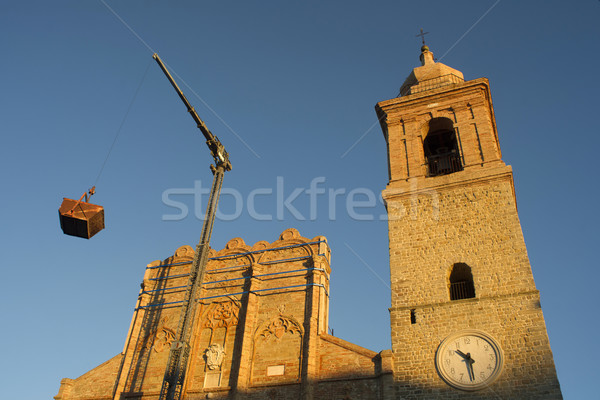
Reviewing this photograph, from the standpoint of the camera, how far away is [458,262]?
17703mm

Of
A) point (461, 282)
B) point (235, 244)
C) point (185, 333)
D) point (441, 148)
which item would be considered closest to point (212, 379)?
point (185, 333)

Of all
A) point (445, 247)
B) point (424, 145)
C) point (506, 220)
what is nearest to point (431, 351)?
point (445, 247)

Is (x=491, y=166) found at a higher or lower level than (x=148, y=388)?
higher

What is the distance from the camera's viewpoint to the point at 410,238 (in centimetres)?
1900

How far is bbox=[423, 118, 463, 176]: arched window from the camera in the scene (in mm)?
21391

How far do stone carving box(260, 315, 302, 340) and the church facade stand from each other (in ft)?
0.15

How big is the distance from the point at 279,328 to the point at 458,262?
6252mm

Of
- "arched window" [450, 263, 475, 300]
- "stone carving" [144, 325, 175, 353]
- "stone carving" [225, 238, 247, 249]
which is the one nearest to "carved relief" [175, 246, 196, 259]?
"stone carving" [225, 238, 247, 249]

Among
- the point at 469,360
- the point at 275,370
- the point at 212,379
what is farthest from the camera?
the point at 212,379

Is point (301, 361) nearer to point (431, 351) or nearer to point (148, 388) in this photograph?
point (431, 351)

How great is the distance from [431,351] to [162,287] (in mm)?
10851

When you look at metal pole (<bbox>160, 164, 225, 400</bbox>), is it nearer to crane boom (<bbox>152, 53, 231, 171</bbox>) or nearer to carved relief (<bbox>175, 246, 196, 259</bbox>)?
carved relief (<bbox>175, 246, 196, 259</bbox>)

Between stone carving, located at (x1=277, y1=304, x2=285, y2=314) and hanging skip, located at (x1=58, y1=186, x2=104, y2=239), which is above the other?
hanging skip, located at (x1=58, y1=186, x2=104, y2=239)

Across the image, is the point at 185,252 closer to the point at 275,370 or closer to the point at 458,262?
the point at 275,370
